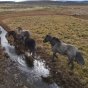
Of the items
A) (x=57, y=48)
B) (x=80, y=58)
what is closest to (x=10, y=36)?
(x=57, y=48)

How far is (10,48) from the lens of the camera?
74.9 feet

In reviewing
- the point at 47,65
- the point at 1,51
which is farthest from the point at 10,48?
the point at 47,65

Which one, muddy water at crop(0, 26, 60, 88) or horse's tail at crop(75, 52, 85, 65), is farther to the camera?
horse's tail at crop(75, 52, 85, 65)

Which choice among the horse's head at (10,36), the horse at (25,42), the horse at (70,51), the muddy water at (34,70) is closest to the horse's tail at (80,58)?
the horse at (70,51)

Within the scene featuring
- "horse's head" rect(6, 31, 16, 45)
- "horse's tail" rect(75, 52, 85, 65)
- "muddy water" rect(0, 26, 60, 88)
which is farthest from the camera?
"horse's head" rect(6, 31, 16, 45)

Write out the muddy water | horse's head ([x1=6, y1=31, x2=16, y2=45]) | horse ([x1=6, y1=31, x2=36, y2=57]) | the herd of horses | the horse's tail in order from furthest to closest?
1. horse's head ([x1=6, y1=31, x2=16, y2=45])
2. horse ([x1=6, y1=31, x2=36, y2=57])
3. the herd of horses
4. the horse's tail
5. the muddy water

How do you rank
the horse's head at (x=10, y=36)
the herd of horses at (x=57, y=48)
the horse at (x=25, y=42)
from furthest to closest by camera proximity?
1. the horse's head at (x=10, y=36)
2. the horse at (x=25, y=42)
3. the herd of horses at (x=57, y=48)

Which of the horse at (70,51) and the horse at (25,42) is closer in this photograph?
the horse at (70,51)

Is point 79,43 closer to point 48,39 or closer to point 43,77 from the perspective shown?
point 48,39

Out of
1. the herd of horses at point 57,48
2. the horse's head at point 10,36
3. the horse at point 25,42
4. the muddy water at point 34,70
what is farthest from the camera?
the horse's head at point 10,36

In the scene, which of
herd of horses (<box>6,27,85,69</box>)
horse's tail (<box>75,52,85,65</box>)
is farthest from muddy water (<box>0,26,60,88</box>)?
horse's tail (<box>75,52,85,65</box>)

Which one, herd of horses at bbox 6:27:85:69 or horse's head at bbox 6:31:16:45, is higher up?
herd of horses at bbox 6:27:85:69

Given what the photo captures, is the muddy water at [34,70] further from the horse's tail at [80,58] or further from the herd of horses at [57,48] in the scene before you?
the horse's tail at [80,58]

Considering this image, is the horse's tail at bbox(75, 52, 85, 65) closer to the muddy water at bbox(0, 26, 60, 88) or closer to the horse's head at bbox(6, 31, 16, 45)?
the muddy water at bbox(0, 26, 60, 88)
